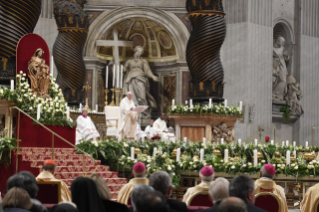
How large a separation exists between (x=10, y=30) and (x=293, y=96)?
15.6 m

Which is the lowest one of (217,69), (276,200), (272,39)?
(276,200)

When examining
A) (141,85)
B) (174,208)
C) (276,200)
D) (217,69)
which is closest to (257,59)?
(141,85)

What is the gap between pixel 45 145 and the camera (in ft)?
39.6

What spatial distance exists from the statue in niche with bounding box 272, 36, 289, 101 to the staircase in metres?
14.3

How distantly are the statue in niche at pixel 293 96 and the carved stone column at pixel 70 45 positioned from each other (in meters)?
9.69

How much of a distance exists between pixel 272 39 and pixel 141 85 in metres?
5.46

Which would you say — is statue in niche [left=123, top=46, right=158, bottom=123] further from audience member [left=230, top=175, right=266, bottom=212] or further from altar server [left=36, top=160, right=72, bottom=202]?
audience member [left=230, top=175, right=266, bottom=212]

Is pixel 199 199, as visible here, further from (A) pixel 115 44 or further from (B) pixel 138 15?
(B) pixel 138 15

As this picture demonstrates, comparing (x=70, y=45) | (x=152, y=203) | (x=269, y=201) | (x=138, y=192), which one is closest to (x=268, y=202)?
(x=269, y=201)

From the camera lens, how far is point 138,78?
77.9 ft

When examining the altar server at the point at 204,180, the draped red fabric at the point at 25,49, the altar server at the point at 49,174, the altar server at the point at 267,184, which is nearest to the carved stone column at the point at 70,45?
the draped red fabric at the point at 25,49

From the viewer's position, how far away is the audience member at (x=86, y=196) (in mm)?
4961

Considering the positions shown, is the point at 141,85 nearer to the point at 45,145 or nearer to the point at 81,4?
the point at 81,4

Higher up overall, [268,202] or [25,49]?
[25,49]
